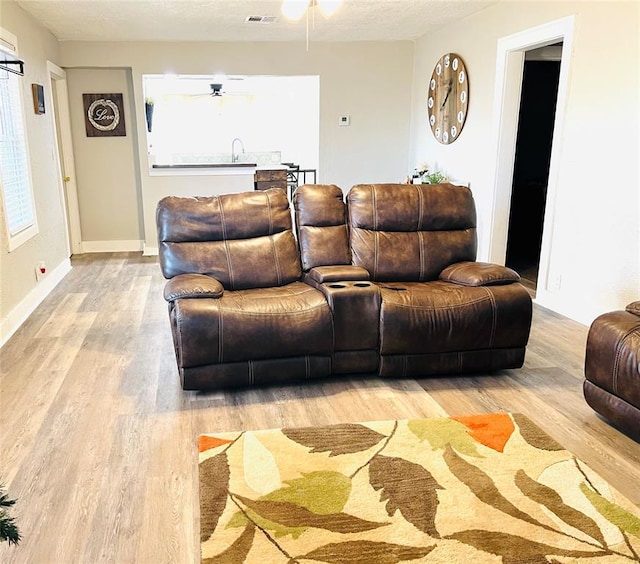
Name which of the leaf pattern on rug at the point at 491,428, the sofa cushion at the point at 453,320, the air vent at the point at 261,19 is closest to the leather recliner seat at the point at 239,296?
the sofa cushion at the point at 453,320

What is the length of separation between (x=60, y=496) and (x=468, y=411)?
6.26 ft

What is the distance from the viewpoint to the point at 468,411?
9.43 feet

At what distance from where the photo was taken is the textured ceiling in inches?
188

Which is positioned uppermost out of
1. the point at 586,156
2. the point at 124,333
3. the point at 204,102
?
the point at 204,102

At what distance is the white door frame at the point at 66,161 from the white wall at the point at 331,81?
0.99ft

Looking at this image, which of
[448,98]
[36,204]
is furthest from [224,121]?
[36,204]

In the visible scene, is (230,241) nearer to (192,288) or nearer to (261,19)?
(192,288)

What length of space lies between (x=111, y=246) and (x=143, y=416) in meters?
4.68

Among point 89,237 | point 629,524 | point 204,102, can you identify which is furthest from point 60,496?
point 204,102

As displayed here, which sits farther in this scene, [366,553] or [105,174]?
[105,174]

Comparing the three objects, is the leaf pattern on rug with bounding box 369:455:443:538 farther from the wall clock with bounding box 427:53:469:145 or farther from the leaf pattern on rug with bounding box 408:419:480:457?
the wall clock with bounding box 427:53:469:145

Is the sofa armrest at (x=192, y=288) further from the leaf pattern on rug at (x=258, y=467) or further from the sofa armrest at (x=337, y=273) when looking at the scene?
the leaf pattern on rug at (x=258, y=467)

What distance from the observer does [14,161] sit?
4457 mm

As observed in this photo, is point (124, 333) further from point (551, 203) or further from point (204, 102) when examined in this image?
point (204, 102)
